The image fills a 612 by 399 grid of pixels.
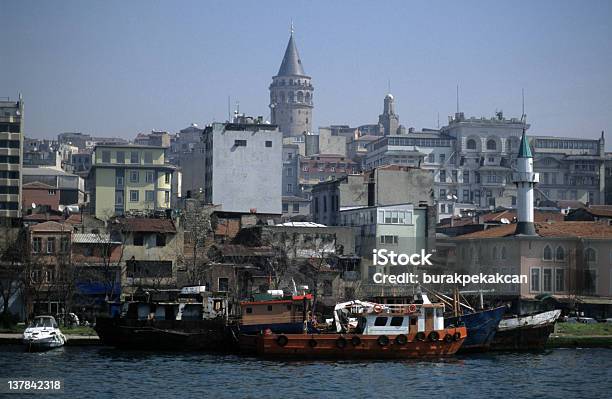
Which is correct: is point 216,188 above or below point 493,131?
below

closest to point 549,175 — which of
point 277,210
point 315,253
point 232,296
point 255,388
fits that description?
point 277,210

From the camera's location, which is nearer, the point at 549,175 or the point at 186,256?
the point at 186,256

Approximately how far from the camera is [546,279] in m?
86.9

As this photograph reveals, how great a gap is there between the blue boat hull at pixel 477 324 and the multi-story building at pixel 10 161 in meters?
58.2

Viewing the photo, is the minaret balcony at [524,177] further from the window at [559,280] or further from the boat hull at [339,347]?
the boat hull at [339,347]

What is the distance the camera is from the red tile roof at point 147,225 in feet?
266

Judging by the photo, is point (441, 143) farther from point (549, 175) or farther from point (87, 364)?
point (87, 364)

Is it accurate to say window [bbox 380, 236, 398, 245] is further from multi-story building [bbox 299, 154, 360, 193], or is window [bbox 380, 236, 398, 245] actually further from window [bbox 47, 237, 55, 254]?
multi-story building [bbox 299, 154, 360, 193]

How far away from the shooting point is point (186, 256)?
8412 centimetres

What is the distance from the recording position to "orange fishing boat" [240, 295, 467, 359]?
Result: 61.4m

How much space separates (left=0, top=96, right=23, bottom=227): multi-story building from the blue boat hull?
58250mm

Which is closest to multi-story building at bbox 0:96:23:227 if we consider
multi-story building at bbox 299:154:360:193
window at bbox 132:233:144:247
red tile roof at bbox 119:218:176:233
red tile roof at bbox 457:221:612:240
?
red tile roof at bbox 119:218:176:233

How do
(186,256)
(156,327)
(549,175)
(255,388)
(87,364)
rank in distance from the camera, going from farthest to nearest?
(549,175), (186,256), (156,327), (87,364), (255,388)

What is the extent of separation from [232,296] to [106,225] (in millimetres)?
13783
